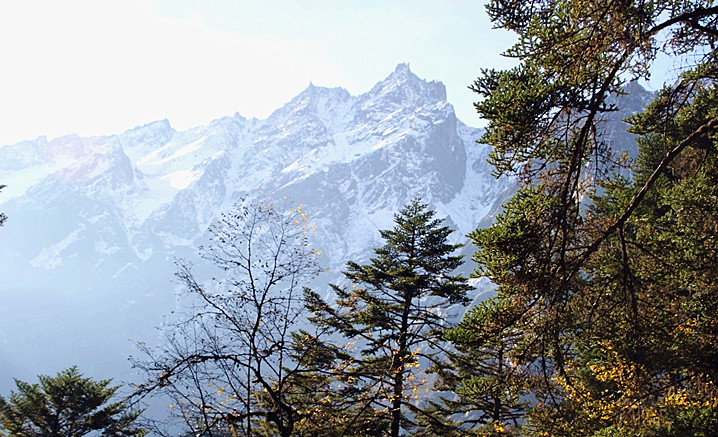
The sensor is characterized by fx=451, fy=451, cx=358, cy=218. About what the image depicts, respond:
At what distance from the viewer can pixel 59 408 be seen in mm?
16047

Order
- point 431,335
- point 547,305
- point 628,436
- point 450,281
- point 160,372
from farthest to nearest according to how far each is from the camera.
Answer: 1. point 450,281
2. point 431,335
3. point 628,436
4. point 160,372
5. point 547,305

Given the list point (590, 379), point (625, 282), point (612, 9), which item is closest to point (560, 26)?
point (612, 9)

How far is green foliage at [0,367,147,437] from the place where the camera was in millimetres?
15203

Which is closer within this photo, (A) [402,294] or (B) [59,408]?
(A) [402,294]

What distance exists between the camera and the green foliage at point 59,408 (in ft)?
49.9

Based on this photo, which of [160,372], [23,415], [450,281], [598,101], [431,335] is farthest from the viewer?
[23,415]

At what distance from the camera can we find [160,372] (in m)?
→ 5.85

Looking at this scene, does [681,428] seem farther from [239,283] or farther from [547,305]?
[239,283]

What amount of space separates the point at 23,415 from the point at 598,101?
1901 cm

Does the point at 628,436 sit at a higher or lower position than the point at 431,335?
lower

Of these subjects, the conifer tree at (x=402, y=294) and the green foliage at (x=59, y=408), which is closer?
the conifer tree at (x=402, y=294)

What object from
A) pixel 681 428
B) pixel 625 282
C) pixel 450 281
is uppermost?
pixel 450 281

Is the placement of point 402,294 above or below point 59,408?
below

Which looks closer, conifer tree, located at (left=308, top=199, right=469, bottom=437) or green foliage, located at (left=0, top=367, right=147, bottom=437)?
conifer tree, located at (left=308, top=199, right=469, bottom=437)
